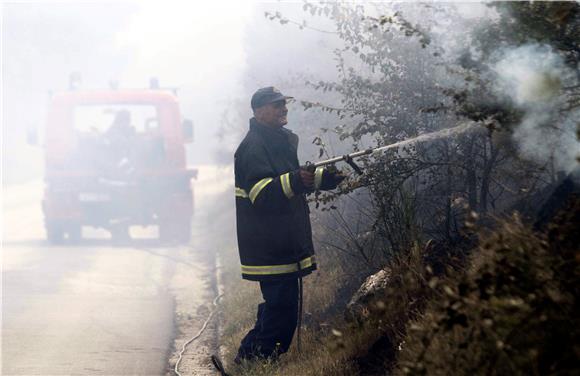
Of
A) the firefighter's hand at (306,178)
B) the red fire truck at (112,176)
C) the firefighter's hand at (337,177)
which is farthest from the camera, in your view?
the red fire truck at (112,176)

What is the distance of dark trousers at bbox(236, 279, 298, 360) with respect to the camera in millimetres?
5992

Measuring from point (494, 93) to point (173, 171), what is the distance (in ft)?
34.0

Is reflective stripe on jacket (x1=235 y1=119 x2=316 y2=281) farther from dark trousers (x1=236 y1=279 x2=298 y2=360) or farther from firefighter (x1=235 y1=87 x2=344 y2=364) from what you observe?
dark trousers (x1=236 y1=279 x2=298 y2=360)

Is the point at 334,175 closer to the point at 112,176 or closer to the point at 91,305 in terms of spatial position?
the point at 91,305

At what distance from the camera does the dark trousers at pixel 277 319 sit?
19.7 ft

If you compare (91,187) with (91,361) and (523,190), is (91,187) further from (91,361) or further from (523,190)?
(523,190)

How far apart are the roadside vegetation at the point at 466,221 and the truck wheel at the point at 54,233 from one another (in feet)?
21.1

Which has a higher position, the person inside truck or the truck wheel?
the person inside truck

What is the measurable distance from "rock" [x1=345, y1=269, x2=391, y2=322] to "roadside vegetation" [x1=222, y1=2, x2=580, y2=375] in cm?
3

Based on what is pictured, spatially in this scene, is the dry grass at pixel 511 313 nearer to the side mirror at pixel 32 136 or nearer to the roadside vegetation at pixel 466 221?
the roadside vegetation at pixel 466 221

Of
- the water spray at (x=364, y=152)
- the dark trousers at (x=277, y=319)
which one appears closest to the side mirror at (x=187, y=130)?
the dark trousers at (x=277, y=319)

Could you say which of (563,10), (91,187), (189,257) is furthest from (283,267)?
(91,187)

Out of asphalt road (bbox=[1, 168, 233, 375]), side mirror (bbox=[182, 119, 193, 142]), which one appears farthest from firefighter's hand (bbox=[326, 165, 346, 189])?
side mirror (bbox=[182, 119, 193, 142])

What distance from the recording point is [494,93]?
15.4 ft
